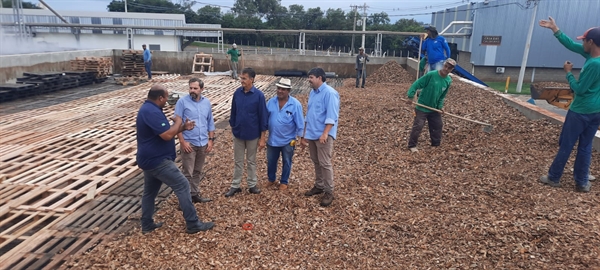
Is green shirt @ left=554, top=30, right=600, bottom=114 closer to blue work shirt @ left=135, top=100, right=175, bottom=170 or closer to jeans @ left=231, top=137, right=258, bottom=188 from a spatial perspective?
jeans @ left=231, top=137, right=258, bottom=188

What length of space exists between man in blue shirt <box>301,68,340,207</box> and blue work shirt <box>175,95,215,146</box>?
4.02 ft

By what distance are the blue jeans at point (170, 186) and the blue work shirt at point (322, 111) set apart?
64.5 inches

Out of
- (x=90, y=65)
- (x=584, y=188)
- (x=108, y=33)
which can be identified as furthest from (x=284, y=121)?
(x=108, y=33)

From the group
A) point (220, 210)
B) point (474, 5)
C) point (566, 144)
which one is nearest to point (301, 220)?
point (220, 210)

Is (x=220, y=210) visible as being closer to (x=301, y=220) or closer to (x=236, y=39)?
(x=301, y=220)

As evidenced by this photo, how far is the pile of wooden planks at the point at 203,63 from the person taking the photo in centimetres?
2025

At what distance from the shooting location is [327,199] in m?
4.89

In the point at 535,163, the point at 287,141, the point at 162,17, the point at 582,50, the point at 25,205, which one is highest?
the point at 162,17

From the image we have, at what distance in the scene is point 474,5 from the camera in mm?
38406

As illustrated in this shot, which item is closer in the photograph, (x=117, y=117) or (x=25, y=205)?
(x=25, y=205)

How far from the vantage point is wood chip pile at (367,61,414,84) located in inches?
680

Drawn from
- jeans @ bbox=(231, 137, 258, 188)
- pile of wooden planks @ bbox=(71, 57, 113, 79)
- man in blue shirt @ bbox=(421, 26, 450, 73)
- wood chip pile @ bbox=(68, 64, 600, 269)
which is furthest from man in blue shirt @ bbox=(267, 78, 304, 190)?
pile of wooden planks @ bbox=(71, 57, 113, 79)

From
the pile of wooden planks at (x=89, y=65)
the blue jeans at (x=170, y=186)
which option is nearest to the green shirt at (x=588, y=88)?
the blue jeans at (x=170, y=186)

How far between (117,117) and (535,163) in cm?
931
